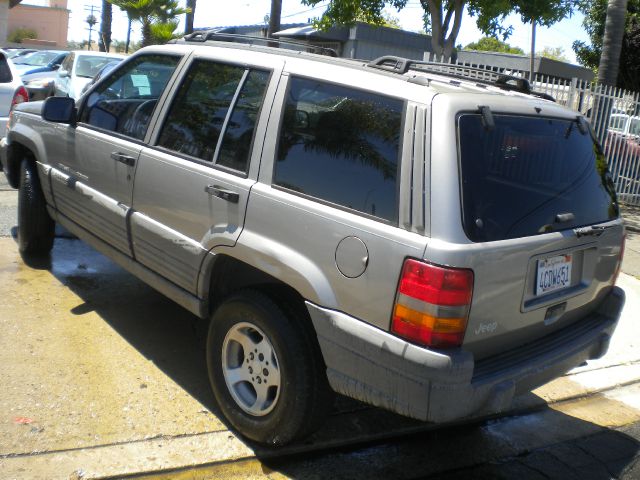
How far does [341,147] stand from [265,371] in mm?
1190

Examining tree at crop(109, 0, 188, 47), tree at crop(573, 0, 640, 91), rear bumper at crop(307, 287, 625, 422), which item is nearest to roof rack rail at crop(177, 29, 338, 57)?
rear bumper at crop(307, 287, 625, 422)

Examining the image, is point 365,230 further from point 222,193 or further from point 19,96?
point 19,96

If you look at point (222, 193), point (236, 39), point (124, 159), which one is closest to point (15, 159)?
point (124, 159)

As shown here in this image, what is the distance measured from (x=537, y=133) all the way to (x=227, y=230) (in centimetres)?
165

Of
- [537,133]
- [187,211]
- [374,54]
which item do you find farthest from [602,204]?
[374,54]

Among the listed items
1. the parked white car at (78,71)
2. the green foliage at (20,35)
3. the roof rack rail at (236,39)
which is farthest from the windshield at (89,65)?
the green foliage at (20,35)

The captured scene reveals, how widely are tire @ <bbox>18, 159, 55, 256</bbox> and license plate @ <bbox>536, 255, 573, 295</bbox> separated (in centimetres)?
405

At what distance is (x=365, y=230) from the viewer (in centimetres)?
308

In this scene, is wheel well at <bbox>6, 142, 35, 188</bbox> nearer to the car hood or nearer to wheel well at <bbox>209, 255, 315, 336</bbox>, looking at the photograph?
wheel well at <bbox>209, 255, 315, 336</bbox>

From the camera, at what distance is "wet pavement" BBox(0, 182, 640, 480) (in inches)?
139

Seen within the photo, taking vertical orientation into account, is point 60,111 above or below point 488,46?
below

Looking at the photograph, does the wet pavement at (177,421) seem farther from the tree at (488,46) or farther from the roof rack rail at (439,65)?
the tree at (488,46)

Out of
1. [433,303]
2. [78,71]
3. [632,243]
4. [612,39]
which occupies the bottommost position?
[632,243]

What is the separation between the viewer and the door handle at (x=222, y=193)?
365 cm
